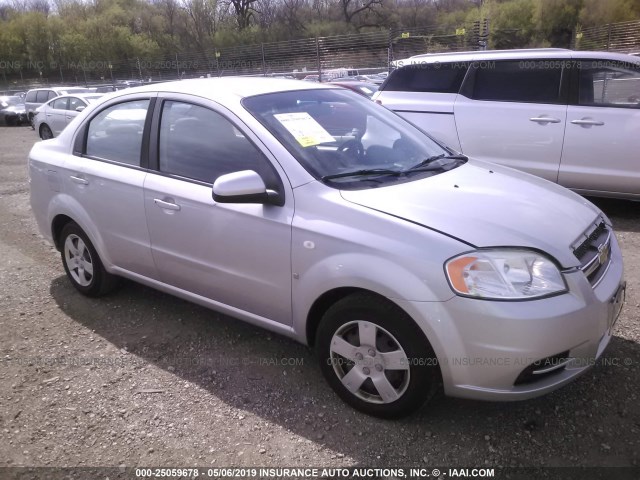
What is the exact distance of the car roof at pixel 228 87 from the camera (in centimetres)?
309

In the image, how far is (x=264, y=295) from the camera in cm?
281

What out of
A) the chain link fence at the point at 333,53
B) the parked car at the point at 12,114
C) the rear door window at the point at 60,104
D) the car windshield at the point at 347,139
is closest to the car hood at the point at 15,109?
the parked car at the point at 12,114

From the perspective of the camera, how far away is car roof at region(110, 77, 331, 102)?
10.1 ft

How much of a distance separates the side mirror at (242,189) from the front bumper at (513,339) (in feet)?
2.95

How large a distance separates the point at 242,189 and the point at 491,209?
1219 mm

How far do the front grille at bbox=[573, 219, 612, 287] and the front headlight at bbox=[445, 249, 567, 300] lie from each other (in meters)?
0.25

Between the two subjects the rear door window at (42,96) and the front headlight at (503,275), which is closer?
the front headlight at (503,275)

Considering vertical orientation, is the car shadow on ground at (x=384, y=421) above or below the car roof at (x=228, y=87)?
below

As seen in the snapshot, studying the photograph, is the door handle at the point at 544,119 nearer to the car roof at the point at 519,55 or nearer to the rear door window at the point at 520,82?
the rear door window at the point at 520,82

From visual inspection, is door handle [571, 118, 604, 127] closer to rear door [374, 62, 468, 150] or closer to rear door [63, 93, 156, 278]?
rear door [374, 62, 468, 150]

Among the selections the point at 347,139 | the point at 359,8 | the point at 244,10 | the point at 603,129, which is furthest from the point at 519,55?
the point at 359,8

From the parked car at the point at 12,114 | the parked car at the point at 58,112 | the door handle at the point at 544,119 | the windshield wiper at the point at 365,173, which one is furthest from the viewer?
the parked car at the point at 12,114

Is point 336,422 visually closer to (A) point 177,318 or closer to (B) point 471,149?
(A) point 177,318

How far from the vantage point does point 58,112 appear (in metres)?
13.9
